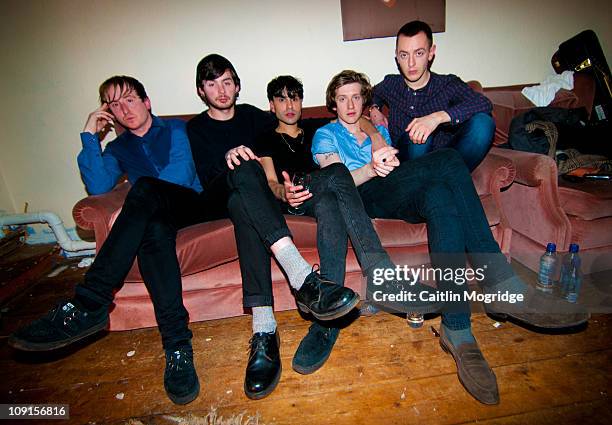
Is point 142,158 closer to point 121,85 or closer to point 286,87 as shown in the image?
point 121,85

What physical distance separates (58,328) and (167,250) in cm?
46

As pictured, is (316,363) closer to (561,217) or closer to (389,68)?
(561,217)

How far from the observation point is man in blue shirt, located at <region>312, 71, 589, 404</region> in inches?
47.4

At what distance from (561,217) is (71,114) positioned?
3.21m

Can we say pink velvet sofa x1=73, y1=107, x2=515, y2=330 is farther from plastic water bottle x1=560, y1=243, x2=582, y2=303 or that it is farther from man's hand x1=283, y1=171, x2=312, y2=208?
plastic water bottle x1=560, y1=243, x2=582, y2=303

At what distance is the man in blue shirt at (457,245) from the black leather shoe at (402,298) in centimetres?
8

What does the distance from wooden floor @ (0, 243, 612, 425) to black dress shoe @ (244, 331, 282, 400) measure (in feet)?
0.15

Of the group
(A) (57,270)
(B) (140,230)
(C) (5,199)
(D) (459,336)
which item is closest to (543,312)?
(D) (459,336)

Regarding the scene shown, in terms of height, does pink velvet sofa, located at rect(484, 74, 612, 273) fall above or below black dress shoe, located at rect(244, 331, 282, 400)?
above

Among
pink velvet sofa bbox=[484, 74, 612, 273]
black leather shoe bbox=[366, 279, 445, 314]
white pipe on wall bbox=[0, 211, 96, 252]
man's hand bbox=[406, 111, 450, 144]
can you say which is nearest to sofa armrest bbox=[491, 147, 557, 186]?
pink velvet sofa bbox=[484, 74, 612, 273]

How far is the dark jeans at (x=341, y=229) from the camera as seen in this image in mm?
1291

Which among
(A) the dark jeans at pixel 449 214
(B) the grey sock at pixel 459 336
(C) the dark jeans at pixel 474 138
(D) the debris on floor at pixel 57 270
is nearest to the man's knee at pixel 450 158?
(A) the dark jeans at pixel 449 214

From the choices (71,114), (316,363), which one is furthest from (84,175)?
(316,363)

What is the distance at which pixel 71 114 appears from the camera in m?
2.40
